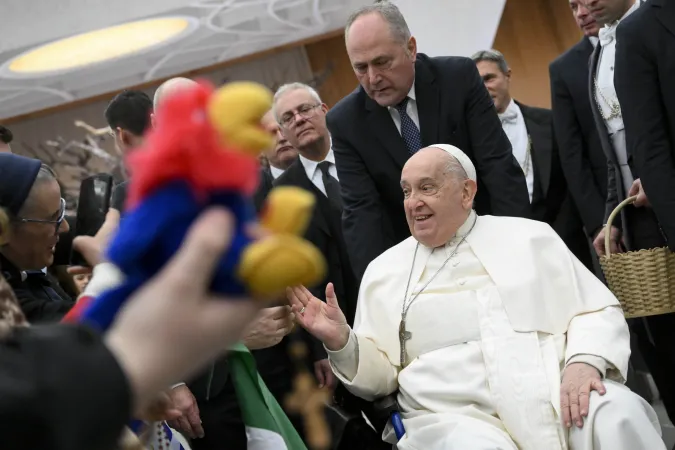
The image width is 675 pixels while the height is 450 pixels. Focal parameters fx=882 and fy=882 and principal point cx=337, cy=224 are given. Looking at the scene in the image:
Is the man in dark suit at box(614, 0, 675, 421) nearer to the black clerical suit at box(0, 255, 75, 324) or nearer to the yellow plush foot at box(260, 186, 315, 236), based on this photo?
the black clerical suit at box(0, 255, 75, 324)

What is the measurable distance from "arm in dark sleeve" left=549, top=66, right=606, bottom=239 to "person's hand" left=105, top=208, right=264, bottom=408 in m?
3.87

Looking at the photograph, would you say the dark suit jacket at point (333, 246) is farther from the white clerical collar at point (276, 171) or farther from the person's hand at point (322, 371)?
the white clerical collar at point (276, 171)

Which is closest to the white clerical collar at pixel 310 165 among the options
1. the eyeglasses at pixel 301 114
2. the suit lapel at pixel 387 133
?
the eyeglasses at pixel 301 114

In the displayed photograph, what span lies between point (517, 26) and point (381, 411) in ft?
29.4

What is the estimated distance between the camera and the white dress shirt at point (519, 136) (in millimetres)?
4918

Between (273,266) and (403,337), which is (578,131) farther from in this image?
(273,266)

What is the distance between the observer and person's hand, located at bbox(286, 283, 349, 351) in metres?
2.82

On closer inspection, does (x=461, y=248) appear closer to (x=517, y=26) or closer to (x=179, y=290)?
(x=179, y=290)

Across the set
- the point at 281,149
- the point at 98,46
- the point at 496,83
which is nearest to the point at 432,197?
the point at 281,149

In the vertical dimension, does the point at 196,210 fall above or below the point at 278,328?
above

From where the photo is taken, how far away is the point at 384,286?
3307mm

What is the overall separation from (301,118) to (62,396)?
3.76 m

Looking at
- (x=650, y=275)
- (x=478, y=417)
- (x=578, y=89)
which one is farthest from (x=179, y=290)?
(x=578, y=89)

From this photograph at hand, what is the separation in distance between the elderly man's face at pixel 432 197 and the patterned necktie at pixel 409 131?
1.22ft
